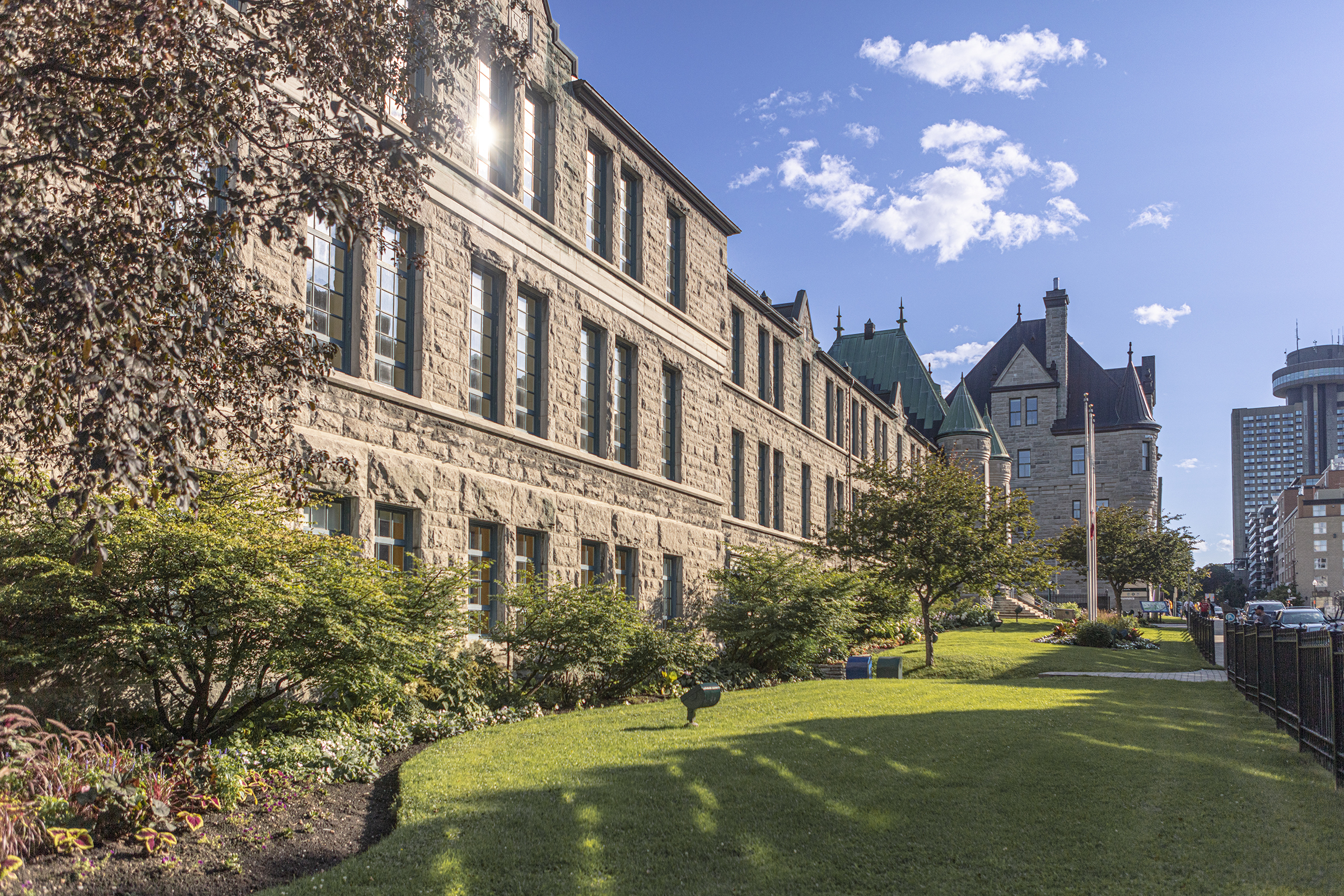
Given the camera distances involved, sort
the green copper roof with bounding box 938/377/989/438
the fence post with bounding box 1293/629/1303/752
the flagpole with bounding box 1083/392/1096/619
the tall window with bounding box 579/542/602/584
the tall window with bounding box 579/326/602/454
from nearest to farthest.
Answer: the fence post with bounding box 1293/629/1303/752, the tall window with bounding box 579/542/602/584, the tall window with bounding box 579/326/602/454, the flagpole with bounding box 1083/392/1096/619, the green copper roof with bounding box 938/377/989/438

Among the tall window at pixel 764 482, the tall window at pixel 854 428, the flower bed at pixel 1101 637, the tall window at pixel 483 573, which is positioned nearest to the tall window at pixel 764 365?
the tall window at pixel 764 482

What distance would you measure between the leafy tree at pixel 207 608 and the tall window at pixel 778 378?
2266 centimetres

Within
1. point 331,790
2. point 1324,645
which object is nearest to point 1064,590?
point 1324,645

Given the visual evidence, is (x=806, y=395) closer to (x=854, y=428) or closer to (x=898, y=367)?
(x=854, y=428)

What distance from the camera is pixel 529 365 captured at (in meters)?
18.6

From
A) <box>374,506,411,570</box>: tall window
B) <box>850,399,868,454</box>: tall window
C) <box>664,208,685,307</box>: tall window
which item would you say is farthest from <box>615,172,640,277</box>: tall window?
<box>850,399,868,454</box>: tall window

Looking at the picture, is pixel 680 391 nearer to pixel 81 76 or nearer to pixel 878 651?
pixel 878 651

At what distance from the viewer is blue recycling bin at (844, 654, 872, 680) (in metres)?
21.5

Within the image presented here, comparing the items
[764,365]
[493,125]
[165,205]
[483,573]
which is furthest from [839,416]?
[165,205]

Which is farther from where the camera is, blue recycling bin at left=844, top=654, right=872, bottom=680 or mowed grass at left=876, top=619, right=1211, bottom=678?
mowed grass at left=876, top=619, right=1211, bottom=678

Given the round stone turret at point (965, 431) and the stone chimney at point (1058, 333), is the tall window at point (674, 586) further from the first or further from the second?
the stone chimney at point (1058, 333)

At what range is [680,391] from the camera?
2402 cm

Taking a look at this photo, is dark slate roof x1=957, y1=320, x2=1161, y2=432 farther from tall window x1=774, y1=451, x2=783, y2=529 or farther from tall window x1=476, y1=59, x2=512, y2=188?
tall window x1=476, y1=59, x2=512, y2=188

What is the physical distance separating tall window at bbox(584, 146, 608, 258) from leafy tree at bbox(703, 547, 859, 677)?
7.93 meters
